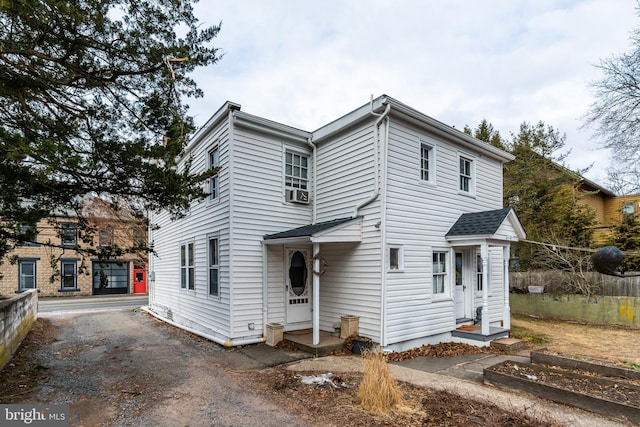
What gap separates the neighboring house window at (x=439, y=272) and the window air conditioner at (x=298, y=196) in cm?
367

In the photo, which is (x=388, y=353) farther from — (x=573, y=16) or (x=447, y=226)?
(x=573, y=16)

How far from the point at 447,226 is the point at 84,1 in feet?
28.3

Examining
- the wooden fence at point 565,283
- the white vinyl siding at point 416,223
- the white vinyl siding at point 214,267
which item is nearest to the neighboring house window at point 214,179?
the white vinyl siding at point 214,267

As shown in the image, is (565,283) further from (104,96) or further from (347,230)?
(104,96)

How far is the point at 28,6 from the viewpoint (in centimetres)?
384

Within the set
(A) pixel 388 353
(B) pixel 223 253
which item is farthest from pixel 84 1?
(A) pixel 388 353

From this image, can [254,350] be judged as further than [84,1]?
Yes

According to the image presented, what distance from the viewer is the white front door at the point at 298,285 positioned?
9.24 metres

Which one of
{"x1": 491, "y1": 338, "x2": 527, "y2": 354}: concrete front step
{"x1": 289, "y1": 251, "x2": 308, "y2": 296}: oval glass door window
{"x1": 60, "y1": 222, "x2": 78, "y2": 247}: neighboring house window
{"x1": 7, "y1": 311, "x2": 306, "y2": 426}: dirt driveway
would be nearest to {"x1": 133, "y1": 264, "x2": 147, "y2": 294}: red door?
{"x1": 7, "y1": 311, "x2": 306, "y2": 426}: dirt driveway

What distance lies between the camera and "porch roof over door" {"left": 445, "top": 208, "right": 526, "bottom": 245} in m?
8.62

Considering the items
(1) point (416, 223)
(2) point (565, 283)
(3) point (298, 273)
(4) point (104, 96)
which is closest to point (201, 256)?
(3) point (298, 273)

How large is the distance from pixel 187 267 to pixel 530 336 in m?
9.87

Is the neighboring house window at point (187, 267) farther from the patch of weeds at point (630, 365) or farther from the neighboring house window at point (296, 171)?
the patch of weeds at point (630, 365)

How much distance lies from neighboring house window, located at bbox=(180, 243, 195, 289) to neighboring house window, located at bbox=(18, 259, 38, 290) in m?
16.9
